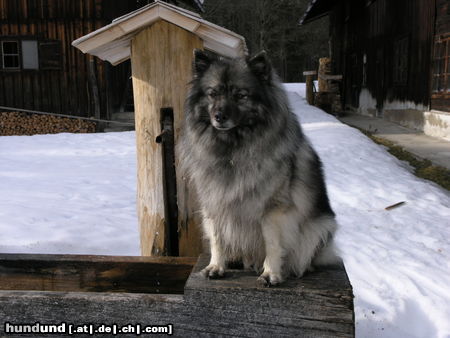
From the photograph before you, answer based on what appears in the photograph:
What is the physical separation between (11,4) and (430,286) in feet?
41.3

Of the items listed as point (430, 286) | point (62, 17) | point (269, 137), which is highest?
point (62, 17)

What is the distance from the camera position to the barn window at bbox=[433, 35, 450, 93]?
9508 millimetres

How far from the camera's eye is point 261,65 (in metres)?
2.30

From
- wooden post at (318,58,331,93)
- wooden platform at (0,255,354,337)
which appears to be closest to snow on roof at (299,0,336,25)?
wooden post at (318,58,331,93)

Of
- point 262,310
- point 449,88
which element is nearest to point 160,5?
point 262,310

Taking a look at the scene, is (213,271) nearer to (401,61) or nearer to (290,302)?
(290,302)

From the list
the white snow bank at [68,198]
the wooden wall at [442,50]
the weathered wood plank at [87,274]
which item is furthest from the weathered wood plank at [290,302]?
the wooden wall at [442,50]

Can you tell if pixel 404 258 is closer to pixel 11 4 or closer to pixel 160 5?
pixel 160 5

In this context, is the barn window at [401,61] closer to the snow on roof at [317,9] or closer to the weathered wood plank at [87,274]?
the snow on roof at [317,9]

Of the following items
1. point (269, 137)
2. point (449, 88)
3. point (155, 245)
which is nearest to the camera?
point (269, 137)

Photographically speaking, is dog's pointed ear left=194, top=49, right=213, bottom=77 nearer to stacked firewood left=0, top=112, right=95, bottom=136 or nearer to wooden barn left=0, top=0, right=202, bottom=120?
stacked firewood left=0, top=112, right=95, bottom=136

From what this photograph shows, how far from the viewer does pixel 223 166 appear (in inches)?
→ 92.4

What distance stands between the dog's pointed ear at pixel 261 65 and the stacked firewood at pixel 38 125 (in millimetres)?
10428

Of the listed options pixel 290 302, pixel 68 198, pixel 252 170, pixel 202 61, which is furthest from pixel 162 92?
pixel 68 198
